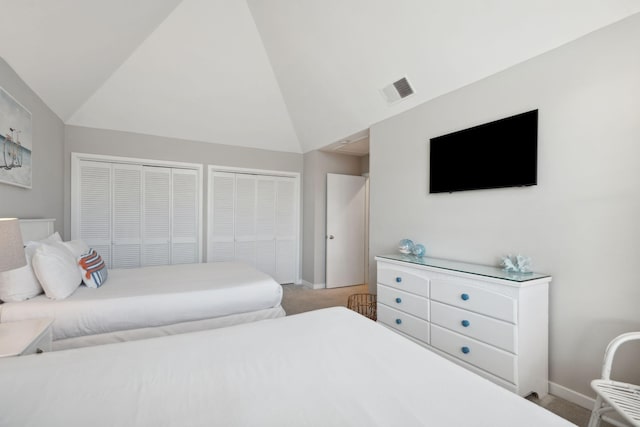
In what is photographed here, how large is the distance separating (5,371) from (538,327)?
2799 mm

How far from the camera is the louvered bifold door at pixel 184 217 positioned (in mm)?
4254

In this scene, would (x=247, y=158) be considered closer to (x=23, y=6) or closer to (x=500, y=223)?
(x=23, y=6)

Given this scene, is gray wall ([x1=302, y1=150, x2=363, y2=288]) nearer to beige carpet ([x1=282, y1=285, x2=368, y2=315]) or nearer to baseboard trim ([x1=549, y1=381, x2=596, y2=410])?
beige carpet ([x1=282, y1=285, x2=368, y2=315])

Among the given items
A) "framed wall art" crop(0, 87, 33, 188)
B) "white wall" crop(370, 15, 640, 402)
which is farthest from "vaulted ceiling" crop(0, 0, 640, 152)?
"framed wall art" crop(0, 87, 33, 188)

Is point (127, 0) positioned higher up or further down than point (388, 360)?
higher up

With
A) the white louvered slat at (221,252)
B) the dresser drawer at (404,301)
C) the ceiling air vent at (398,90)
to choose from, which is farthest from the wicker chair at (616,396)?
the white louvered slat at (221,252)

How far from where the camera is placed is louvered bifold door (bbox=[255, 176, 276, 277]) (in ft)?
15.9

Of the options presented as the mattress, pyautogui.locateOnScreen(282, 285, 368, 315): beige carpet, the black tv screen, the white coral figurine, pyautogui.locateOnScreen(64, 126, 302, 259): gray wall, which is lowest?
pyautogui.locateOnScreen(282, 285, 368, 315): beige carpet

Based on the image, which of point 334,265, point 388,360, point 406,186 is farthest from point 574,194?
point 334,265

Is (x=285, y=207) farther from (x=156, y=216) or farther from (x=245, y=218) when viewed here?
(x=156, y=216)

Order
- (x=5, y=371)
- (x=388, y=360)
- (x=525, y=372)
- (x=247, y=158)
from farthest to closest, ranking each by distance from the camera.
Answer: (x=247, y=158) < (x=525, y=372) < (x=388, y=360) < (x=5, y=371)

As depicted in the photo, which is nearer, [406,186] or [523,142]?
[523,142]

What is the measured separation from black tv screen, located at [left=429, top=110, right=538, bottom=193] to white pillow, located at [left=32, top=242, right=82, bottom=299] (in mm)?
3047

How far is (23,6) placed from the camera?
1.85 metres
